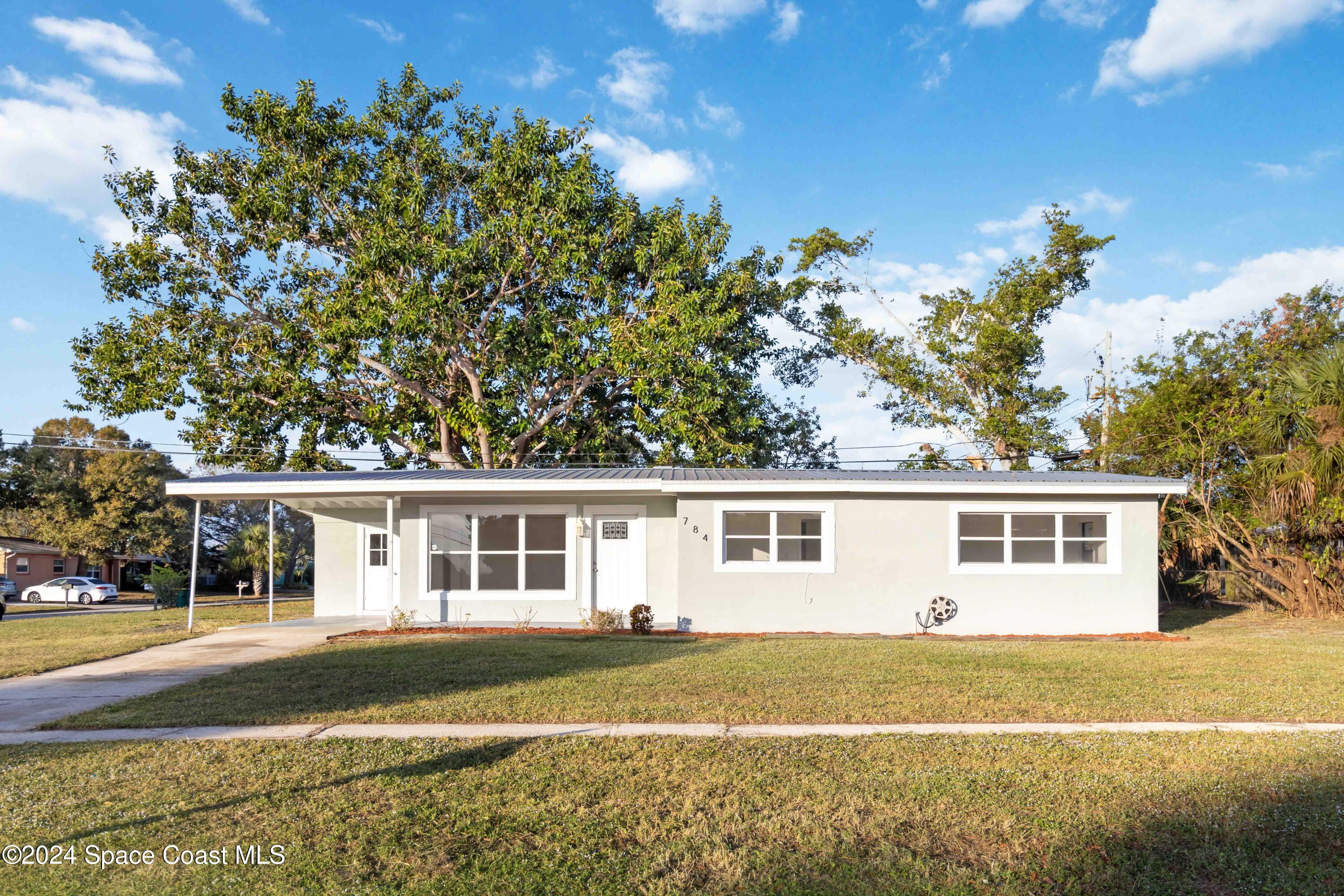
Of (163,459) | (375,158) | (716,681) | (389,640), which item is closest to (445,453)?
(375,158)

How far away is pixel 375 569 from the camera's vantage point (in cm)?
1945

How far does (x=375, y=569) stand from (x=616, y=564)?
19.8ft

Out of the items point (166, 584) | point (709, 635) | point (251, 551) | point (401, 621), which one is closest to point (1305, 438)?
point (709, 635)

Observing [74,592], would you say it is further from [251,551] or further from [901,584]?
[901,584]

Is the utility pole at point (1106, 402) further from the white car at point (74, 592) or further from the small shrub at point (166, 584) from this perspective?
the white car at point (74, 592)

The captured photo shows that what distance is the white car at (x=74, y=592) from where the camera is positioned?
36.6 meters

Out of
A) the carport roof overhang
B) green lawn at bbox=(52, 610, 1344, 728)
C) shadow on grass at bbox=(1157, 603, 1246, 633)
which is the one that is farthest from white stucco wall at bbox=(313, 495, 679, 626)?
shadow on grass at bbox=(1157, 603, 1246, 633)

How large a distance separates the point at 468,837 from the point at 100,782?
8.90 feet

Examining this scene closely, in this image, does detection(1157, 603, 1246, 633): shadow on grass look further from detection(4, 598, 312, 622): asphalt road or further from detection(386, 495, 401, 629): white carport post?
detection(4, 598, 312, 622): asphalt road

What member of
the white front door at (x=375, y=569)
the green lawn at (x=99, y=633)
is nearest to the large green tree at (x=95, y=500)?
the green lawn at (x=99, y=633)

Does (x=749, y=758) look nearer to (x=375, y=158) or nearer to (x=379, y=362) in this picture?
(x=379, y=362)

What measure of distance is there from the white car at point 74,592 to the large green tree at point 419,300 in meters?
16.0

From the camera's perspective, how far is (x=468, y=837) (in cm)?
475

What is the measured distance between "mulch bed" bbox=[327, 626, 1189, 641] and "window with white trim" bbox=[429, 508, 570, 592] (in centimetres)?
86
